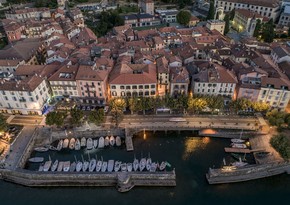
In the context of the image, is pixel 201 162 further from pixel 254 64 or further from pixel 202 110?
pixel 254 64

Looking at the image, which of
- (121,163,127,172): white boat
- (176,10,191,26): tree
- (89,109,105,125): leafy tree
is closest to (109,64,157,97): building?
(89,109,105,125): leafy tree

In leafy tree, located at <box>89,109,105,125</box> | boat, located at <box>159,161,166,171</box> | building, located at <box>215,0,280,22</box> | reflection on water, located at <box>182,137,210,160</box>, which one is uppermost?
building, located at <box>215,0,280,22</box>

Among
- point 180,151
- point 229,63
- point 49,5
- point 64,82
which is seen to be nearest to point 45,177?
point 64,82

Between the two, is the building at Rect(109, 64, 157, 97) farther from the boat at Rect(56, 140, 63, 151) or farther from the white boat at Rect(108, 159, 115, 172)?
the white boat at Rect(108, 159, 115, 172)

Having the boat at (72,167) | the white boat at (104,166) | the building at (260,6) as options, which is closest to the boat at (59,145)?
the boat at (72,167)

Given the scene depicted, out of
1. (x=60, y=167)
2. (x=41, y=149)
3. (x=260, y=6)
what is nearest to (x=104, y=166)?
(x=60, y=167)

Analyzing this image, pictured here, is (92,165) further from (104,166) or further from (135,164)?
(135,164)
